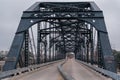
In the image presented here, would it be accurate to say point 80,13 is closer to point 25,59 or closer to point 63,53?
point 25,59

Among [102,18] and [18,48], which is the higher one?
[102,18]

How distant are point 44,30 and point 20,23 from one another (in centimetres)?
3350

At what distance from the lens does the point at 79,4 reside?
65.4m

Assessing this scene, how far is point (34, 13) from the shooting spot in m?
49.6

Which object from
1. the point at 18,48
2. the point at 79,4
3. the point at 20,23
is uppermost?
the point at 79,4

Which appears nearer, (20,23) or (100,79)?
(100,79)

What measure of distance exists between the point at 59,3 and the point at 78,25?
24.1 metres

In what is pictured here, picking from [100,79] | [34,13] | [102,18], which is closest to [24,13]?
[34,13]

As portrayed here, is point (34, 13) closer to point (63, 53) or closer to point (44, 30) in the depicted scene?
point (44, 30)

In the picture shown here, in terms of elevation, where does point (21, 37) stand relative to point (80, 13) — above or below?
below

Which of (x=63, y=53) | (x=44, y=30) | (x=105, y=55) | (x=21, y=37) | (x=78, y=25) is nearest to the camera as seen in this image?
(x=105, y=55)

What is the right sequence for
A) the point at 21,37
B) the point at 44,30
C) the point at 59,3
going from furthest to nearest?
the point at 44,30 → the point at 59,3 → the point at 21,37

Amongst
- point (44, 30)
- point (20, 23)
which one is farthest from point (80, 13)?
point (44, 30)

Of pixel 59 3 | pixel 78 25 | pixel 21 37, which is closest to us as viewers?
pixel 21 37
